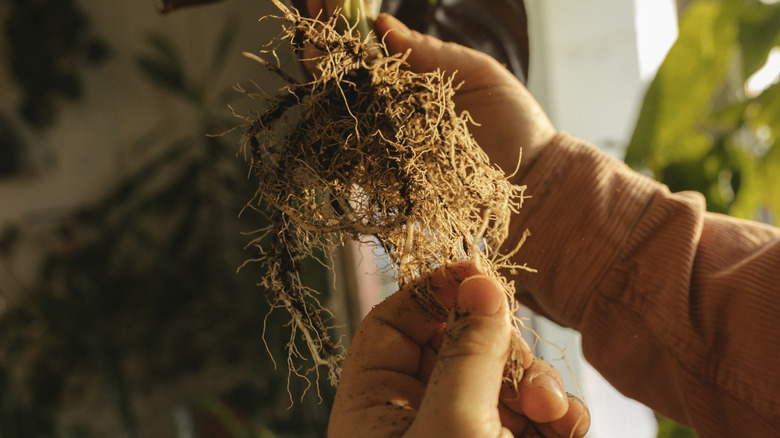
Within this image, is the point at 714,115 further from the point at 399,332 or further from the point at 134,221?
the point at 134,221

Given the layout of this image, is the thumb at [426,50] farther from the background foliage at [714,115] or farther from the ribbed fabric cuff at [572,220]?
the background foliage at [714,115]

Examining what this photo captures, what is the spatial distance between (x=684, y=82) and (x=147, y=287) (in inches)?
45.7

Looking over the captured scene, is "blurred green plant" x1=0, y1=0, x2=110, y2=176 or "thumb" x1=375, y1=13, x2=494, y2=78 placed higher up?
"thumb" x1=375, y1=13, x2=494, y2=78

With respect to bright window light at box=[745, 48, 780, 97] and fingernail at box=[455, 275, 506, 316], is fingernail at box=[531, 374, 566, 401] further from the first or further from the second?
bright window light at box=[745, 48, 780, 97]

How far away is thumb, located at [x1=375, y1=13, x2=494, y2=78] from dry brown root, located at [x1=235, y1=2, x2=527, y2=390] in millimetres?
10

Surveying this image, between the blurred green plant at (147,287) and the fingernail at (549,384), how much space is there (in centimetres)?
74

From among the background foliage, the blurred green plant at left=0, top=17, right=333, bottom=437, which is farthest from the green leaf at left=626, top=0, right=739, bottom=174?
the blurred green plant at left=0, top=17, right=333, bottom=437

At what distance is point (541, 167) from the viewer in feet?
1.17

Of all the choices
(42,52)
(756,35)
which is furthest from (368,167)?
(42,52)

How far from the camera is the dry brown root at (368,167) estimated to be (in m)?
0.29

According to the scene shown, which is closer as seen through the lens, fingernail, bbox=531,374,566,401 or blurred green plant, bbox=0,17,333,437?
fingernail, bbox=531,374,566,401

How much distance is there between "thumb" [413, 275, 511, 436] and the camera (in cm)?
23

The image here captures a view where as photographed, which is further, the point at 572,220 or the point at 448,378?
the point at 572,220

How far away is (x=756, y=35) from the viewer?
0.58m
